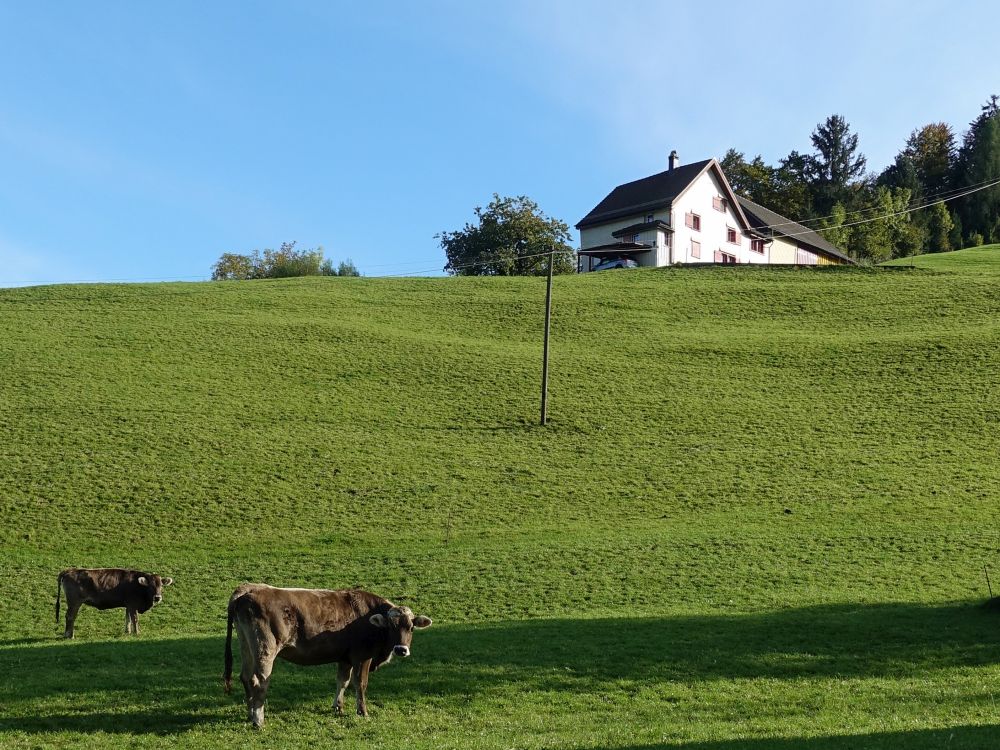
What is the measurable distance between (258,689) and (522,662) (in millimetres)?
5507

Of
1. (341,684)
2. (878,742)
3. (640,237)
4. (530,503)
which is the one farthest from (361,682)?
(640,237)

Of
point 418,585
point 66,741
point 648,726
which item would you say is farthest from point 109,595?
point 648,726

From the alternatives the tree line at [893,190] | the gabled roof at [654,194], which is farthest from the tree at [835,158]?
the gabled roof at [654,194]

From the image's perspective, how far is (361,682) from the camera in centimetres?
1307

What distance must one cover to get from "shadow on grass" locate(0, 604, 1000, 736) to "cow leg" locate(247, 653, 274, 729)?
46 cm

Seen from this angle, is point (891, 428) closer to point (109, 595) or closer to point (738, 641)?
point (738, 641)

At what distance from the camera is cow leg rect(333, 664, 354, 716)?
13.1 m

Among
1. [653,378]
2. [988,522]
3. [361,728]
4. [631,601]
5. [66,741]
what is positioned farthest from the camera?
[653,378]

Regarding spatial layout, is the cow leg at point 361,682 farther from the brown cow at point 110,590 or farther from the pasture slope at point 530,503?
the brown cow at point 110,590

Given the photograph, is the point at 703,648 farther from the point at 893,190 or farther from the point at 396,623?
the point at 893,190

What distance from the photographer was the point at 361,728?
12.5 m

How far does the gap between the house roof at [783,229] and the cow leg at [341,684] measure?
94.7 m

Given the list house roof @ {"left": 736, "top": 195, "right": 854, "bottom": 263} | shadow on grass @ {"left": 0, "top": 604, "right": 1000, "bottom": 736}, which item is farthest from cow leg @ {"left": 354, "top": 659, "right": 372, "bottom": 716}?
house roof @ {"left": 736, "top": 195, "right": 854, "bottom": 263}

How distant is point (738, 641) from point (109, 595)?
13.0m
